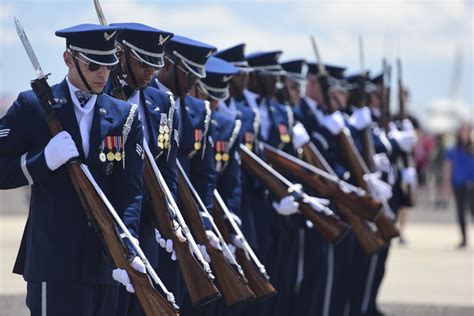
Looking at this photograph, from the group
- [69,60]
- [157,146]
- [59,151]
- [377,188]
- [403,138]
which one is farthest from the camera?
[403,138]

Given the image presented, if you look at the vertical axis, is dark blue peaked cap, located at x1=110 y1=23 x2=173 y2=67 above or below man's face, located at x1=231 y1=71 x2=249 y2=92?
above

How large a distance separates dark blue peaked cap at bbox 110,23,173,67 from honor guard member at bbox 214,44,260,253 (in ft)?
Answer: 5.82

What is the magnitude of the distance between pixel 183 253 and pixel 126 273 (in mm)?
787

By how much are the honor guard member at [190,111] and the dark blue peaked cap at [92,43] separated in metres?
1.17

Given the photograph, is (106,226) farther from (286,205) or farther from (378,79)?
(378,79)

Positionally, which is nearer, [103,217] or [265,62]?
[103,217]

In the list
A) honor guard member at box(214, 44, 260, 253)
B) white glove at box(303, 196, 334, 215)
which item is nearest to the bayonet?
honor guard member at box(214, 44, 260, 253)

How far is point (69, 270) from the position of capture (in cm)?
551

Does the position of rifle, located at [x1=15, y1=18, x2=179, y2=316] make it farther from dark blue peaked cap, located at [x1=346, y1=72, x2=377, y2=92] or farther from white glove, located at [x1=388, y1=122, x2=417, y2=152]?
white glove, located at [x1=388, y1=122, x2=417, y2=152]

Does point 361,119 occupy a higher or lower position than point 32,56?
lower

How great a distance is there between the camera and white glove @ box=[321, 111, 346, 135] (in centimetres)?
1001

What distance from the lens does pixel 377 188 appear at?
417 inches

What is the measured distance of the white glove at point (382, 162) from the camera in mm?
11312

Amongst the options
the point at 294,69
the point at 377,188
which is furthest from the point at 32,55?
the point at 377,188
